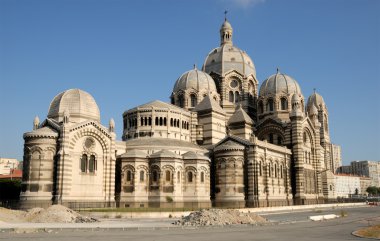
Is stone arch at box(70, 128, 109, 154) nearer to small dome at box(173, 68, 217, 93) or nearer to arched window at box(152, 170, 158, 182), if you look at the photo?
arched window at box(152, 170, 158, 182)

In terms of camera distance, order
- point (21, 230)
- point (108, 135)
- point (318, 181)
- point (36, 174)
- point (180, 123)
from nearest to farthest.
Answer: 1. point (21, 230)
2. point (36, 174)
3. point (108, 135)
4. point (180, 123)
5. point (318, 181)

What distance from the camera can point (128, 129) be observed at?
217 ft

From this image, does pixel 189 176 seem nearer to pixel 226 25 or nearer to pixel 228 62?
pixel 228 62

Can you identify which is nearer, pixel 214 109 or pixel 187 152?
pixel 187 152

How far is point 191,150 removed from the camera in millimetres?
60812

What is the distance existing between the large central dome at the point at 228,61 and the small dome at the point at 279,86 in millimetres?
4648

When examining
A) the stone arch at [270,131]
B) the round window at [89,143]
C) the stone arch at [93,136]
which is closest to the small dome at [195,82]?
the stone arch at [270,131]

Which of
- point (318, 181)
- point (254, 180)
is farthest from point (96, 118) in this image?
point (318, 181)

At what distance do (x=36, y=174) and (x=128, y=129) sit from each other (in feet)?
64.9

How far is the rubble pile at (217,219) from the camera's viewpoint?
98.2 feet

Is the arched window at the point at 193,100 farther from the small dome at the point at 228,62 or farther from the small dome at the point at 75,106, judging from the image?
the small dome at the point at 75,106

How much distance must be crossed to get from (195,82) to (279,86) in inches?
648

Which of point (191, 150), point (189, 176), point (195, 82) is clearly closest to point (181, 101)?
point (195, 82)

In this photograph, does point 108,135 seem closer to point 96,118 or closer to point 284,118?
point 96,118
